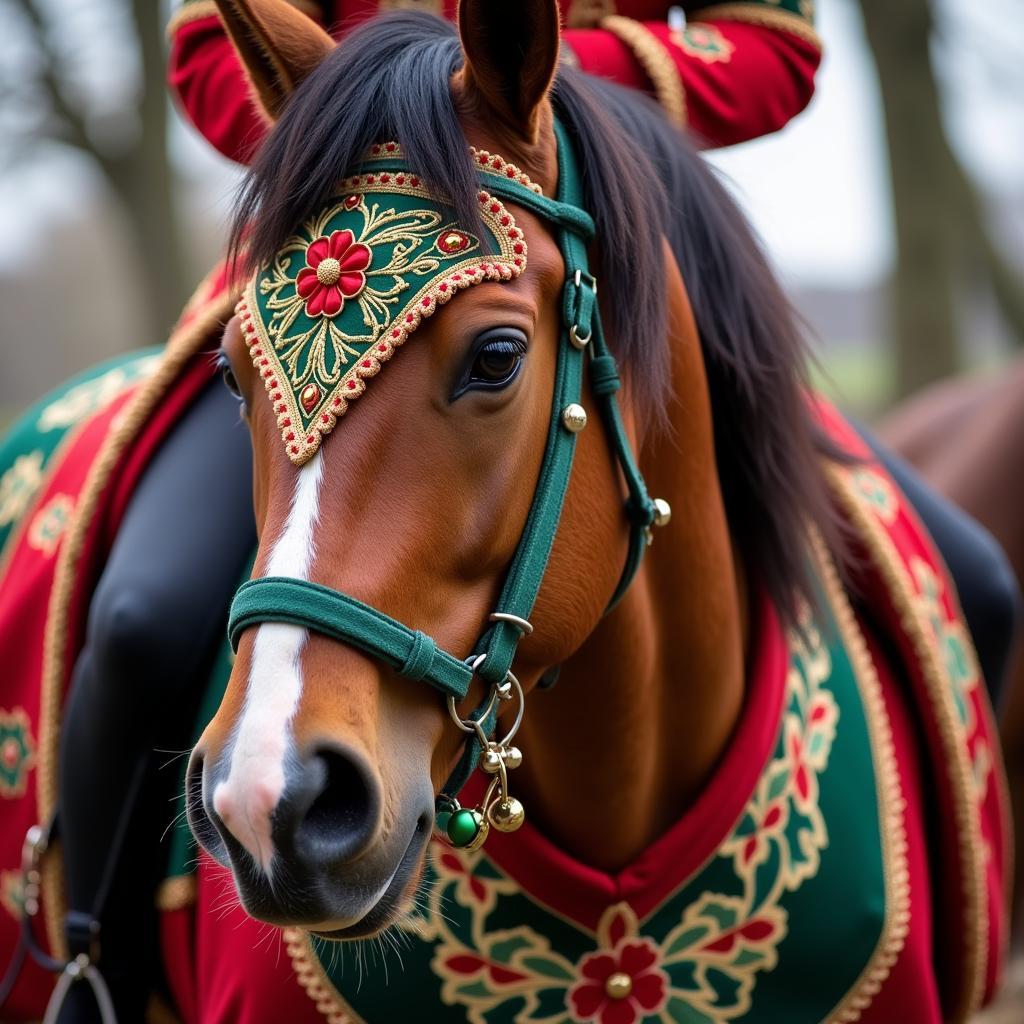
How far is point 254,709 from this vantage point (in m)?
1.21

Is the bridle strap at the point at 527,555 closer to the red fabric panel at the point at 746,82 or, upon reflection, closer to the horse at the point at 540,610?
the horse at the point at 540,610

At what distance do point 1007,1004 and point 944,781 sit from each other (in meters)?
2.65

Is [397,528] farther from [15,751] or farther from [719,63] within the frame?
[15,751]

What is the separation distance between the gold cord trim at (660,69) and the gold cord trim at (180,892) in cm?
143

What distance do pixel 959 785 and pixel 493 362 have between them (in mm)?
1207

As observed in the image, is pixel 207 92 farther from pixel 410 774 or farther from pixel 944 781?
pixel 944 781

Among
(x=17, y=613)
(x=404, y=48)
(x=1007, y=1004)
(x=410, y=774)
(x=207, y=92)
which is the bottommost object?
(x=1007, y=1004)

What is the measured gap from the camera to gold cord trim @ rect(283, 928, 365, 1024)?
1.77 meters

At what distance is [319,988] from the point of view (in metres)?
1.78

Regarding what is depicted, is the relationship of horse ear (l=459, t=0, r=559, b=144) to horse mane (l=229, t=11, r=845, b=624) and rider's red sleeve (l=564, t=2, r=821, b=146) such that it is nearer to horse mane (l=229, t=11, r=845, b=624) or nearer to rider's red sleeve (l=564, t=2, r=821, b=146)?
horse mane (l=229, t=11, r=845, b=624)

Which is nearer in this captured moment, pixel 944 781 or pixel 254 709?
pixel 254 709

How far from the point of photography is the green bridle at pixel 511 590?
1.25 metres

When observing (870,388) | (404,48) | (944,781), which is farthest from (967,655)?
(870,388)

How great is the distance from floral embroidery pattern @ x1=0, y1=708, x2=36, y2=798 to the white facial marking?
140 centimetres
